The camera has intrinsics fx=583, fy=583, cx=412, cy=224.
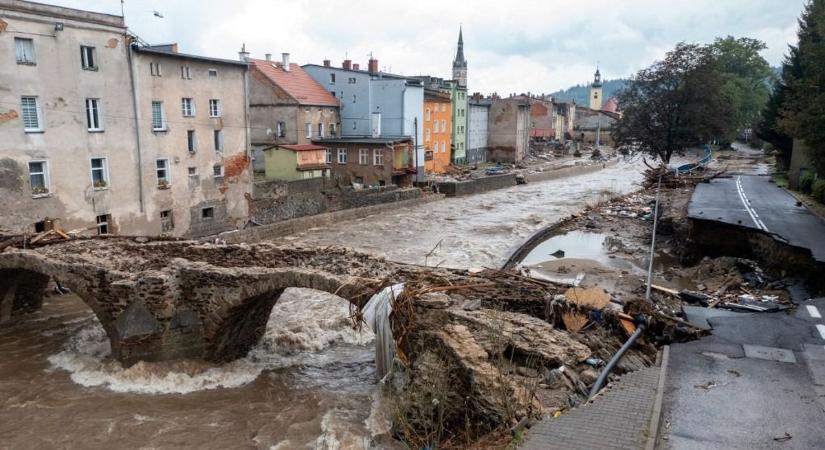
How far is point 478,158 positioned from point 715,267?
46.8 metres

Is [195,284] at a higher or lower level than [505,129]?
lower

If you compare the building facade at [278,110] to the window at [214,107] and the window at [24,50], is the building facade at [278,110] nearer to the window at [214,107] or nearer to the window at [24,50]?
the window at [214,107]

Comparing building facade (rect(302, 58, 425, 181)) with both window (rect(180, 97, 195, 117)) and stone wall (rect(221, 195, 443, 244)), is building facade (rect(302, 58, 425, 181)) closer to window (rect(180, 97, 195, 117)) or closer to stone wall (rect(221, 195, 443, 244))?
stone wall (rect(221, 195, 443, 244))

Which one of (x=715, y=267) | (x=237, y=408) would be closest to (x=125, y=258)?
(x=237, y=408)

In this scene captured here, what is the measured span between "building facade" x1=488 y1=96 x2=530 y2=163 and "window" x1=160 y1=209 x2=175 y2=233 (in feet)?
148

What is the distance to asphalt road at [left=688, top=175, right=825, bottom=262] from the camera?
1738 centimetres

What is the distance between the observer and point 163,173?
25.7 metres

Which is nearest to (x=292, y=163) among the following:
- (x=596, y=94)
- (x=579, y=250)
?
(x=579, y=250)

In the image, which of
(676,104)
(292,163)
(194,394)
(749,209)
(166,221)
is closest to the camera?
(194,394)

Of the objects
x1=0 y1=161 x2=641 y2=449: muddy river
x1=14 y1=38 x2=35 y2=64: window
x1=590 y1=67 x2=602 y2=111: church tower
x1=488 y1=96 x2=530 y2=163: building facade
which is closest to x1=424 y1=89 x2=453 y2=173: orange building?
x1=488 y1=96 x2=530 y2=163: building facade

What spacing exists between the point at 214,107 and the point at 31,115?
8.30m

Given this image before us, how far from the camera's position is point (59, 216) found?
71.0 feet

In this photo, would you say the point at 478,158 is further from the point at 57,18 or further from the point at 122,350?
the point at 122,350

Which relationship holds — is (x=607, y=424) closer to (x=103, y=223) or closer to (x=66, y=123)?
(x=66, y=123)
